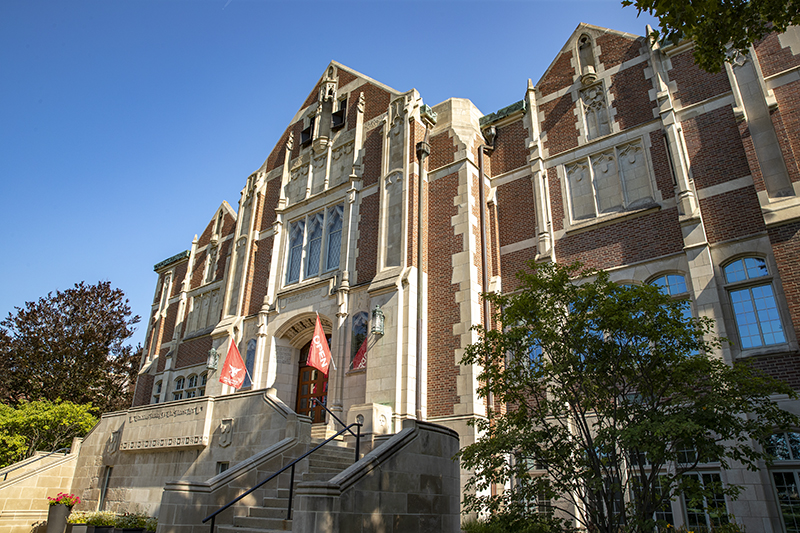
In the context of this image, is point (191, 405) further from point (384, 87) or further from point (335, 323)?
point (384, 87)

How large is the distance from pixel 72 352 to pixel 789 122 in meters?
31.5

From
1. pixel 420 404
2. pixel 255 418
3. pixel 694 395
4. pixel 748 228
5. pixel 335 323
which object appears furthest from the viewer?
pixel 335 323

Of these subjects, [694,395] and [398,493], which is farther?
[398,493]

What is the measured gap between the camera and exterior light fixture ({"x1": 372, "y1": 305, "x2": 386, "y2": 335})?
53.1 ft

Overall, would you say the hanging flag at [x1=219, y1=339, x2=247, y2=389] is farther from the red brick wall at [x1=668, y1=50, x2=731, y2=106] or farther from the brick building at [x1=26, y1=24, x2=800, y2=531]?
the red brick wall at [x1=668, y1=50, x2=731, y2=106]

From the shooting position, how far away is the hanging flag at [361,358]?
16.5 meters

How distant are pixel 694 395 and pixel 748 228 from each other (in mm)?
7286

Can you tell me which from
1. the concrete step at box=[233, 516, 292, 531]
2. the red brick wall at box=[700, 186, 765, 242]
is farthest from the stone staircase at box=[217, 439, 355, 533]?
the red brick wall at box=[700, 186, 765, 242]

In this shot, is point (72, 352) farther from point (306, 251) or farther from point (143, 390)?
point (306, 251)

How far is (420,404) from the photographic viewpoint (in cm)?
1527

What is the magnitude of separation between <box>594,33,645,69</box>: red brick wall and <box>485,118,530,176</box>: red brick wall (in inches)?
127

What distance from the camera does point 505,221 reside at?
57.7 ft

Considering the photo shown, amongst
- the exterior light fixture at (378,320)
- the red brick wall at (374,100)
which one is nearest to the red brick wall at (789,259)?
the exterior light fixture at (378,320)

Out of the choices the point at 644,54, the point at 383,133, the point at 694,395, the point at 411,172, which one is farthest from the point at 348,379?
the point at 644,54
